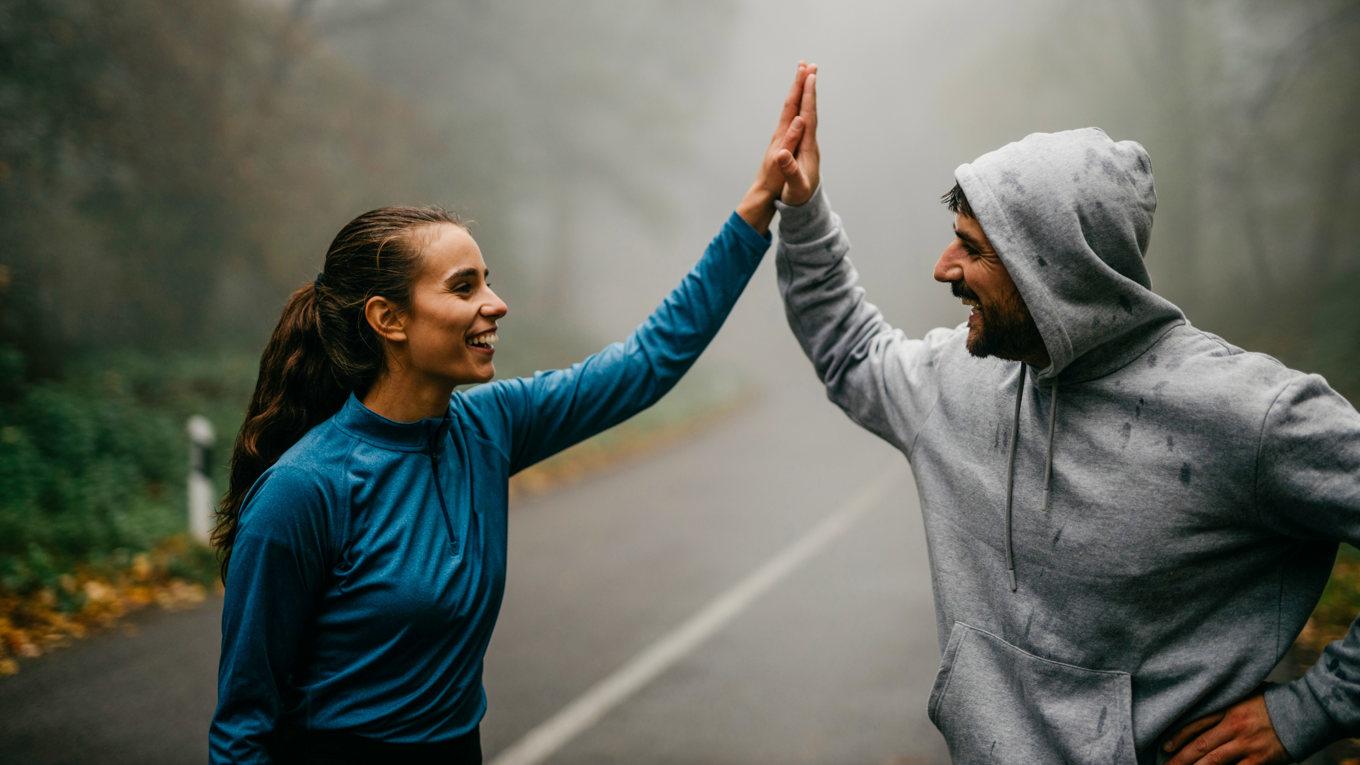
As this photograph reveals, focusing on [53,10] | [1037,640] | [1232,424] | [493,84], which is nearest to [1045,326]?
[1232,424]

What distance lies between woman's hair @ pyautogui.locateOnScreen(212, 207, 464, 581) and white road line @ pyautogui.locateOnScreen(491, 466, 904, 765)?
105 inches

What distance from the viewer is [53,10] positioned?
10.8 meters

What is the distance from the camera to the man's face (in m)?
2.28

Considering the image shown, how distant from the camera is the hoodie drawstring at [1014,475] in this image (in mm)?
2252

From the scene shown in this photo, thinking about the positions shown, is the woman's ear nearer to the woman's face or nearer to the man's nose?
the woman's face

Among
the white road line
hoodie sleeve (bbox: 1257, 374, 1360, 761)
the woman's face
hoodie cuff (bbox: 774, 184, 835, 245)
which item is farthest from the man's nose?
the white road line

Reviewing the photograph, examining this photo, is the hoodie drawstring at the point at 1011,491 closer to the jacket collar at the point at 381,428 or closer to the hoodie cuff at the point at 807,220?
the hoodie cuff at the point at 807,220

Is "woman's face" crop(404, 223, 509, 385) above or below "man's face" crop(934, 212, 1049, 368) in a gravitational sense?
above

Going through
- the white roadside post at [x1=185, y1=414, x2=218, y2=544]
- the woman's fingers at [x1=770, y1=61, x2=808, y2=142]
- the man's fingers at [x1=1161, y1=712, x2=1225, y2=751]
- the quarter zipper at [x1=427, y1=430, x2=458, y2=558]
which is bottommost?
the man's fingers at [x1=1161, y1=712, x2=1225, y2=751]

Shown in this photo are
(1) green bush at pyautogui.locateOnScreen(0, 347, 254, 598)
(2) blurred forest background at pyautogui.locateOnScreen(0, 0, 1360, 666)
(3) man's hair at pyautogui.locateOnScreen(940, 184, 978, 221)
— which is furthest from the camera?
(2) blurred forest background at pyautogui.locateOnScreen(0, 0, 1360, 666)

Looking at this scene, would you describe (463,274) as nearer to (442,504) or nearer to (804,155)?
(442,504)

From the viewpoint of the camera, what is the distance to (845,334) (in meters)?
2.82

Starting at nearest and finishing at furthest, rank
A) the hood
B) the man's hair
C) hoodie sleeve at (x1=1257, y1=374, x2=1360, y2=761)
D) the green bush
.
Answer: hoodie sleeve at (x1=1257, y1=374, x2=1360, y2=761), the hood, the man's hair, the green bush

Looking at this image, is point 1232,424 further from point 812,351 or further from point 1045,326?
point 812,351
